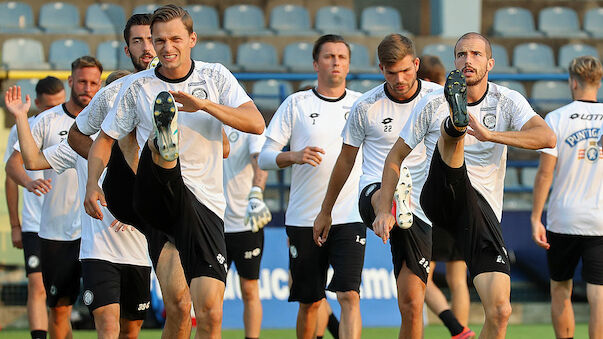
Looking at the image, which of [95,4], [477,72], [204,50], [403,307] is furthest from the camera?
[95,4]

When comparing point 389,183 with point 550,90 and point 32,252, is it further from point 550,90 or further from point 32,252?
point 550,90

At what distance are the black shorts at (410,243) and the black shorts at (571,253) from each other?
1585 mm

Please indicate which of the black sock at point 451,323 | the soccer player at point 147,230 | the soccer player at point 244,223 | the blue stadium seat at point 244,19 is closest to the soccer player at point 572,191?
the black sock at point 451,323

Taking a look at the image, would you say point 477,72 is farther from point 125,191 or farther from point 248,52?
point 248,52

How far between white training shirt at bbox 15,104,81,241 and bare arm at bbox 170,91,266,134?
256cm

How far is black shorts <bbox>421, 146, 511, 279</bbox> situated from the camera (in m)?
6.09

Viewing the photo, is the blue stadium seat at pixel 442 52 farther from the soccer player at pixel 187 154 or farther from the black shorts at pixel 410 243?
the soccer player at pixel 187 154

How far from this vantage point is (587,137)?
26.2ft

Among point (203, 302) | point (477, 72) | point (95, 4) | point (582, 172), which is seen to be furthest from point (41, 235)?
point (95, 4)

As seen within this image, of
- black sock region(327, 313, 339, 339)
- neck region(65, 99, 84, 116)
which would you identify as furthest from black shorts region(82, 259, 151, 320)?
black sock region(327, 313, 339, 339)

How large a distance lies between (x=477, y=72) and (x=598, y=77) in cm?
217

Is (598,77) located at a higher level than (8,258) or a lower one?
higher

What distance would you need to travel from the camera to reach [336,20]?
54.2 feet

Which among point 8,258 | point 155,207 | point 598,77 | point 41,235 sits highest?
point 598,77
